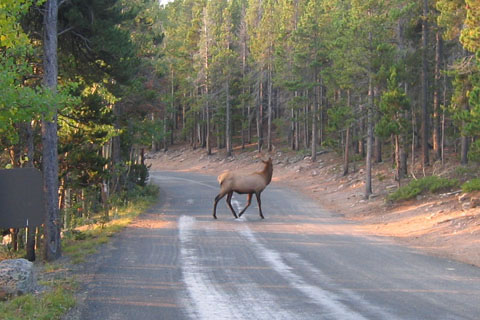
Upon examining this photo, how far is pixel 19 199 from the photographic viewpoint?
9.65m

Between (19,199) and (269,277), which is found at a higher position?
(19,199)

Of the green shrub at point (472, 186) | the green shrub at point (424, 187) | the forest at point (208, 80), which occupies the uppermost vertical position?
the forest at point (208, 80)

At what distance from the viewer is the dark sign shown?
955cm

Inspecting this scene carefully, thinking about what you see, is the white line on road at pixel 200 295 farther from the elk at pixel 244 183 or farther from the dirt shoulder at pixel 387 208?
the elk at pixel 244 183

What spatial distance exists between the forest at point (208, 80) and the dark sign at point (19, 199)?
65.6 inches

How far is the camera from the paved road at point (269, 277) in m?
8.29

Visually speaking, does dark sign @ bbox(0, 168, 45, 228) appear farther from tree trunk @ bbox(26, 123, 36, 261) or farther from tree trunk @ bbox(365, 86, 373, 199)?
tree trunk @ bbox(365, 86, 373, 199)

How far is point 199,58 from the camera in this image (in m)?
61.1

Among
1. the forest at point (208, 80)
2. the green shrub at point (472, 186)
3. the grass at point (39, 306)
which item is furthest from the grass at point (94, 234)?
the green shrub at point (472, 186)

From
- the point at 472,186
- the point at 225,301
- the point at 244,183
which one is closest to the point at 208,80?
the point at 244,183

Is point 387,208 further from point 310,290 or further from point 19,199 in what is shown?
point 19,199

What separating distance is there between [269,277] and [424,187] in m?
14.4

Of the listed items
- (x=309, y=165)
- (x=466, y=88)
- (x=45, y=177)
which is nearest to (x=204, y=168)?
(x=309, y=165)

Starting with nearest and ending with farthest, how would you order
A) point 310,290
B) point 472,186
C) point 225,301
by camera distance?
point 225,301, point 310,290, point 472,186
